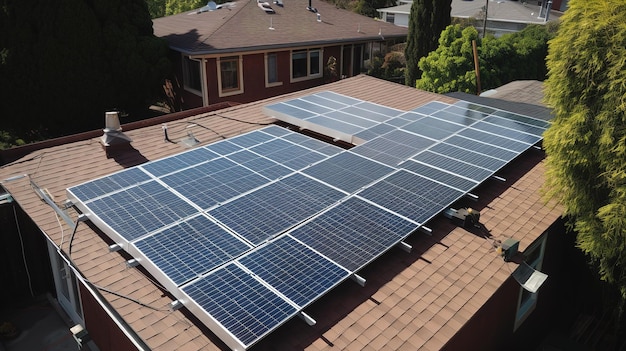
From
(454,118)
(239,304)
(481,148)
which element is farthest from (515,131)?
(239,304)

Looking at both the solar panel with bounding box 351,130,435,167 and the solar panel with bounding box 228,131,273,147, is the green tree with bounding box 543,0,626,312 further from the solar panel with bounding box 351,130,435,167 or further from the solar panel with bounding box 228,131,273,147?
the solar panel with bounding box 228,131,273,147


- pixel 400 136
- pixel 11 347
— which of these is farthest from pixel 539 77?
pixel 11 347

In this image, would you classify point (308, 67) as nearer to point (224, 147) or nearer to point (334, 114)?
point (334, 114)

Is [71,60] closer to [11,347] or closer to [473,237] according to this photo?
[11,347]

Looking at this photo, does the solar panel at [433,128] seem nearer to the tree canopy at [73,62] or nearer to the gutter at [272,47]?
the gutter at [272,47]

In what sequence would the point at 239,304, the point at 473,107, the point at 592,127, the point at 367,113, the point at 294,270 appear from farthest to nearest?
the point at 473,107
the point at 367,113
the point at 592,127
the point at 294,270
the point at 239,304

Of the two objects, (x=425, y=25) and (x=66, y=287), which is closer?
(x=66, y=287)

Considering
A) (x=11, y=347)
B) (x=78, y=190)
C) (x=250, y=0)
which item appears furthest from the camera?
(x=250, y=0)

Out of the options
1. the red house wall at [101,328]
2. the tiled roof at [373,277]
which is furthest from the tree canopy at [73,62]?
the red house wall at [101,328]
